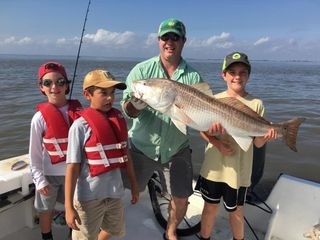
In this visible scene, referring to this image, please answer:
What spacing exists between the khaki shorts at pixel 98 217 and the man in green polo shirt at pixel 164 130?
0.70 metres

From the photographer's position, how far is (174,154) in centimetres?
398

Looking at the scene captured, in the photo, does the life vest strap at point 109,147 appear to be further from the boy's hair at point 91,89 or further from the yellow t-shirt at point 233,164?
the yellow t-shirt at point 233,164

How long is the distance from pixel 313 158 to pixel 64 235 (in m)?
8.07

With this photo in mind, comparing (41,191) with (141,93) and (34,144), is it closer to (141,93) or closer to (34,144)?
(34,144)

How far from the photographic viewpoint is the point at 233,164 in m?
3.61

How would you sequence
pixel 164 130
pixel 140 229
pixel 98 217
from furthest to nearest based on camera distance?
pixel 140 229
pixel 164 130
pixel 98 217

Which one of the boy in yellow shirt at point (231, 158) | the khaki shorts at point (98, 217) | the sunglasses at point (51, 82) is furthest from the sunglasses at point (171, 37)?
the khaki shorts at point (98, 217)

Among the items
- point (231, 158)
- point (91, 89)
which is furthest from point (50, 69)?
point (231, 158)

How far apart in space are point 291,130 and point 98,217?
2.09m

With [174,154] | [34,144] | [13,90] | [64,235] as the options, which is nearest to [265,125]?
[174,154]

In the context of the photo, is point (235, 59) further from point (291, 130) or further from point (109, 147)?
point (109, 147)

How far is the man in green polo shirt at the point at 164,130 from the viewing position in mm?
3809

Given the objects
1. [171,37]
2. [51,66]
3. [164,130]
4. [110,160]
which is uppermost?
[171,37]

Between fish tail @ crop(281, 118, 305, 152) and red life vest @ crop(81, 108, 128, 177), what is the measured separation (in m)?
1.63
